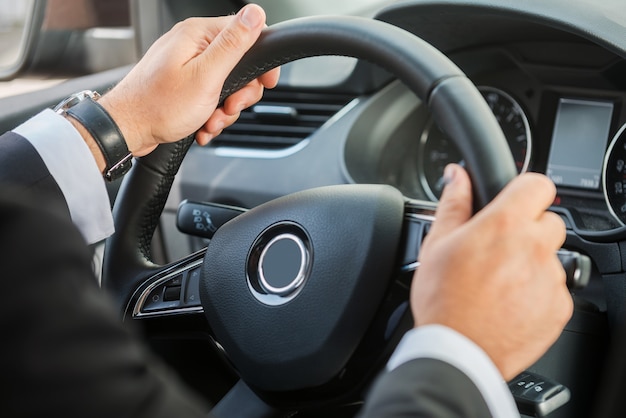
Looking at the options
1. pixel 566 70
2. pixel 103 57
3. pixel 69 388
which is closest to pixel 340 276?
pixel 69 388

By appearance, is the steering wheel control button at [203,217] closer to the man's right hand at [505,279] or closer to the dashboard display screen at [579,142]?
the man's right hand at [505,279]

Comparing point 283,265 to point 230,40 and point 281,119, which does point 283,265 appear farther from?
point 281,119

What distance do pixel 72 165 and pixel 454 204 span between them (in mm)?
502

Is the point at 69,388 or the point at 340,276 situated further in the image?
the point at 340,276

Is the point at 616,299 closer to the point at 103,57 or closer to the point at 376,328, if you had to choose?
the point at 376,328

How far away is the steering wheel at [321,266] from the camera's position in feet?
3.23

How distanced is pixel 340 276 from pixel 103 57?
60.5 inches

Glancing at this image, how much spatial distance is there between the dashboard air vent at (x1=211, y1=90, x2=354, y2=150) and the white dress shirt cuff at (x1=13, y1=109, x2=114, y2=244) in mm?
779

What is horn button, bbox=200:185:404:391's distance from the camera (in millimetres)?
1003

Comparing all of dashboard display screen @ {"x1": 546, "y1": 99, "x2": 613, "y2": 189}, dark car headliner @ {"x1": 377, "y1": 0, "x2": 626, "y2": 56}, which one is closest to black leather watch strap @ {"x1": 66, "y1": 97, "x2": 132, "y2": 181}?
dark car headliner @ {"x1": 377, "y1": 0, "x2": 626, "y2": 56}

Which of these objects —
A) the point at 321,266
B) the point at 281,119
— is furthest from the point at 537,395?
the point at 281,119

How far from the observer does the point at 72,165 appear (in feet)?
3.60

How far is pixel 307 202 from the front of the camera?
3.58 ft

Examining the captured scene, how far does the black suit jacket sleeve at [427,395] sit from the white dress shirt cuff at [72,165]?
51 cm
